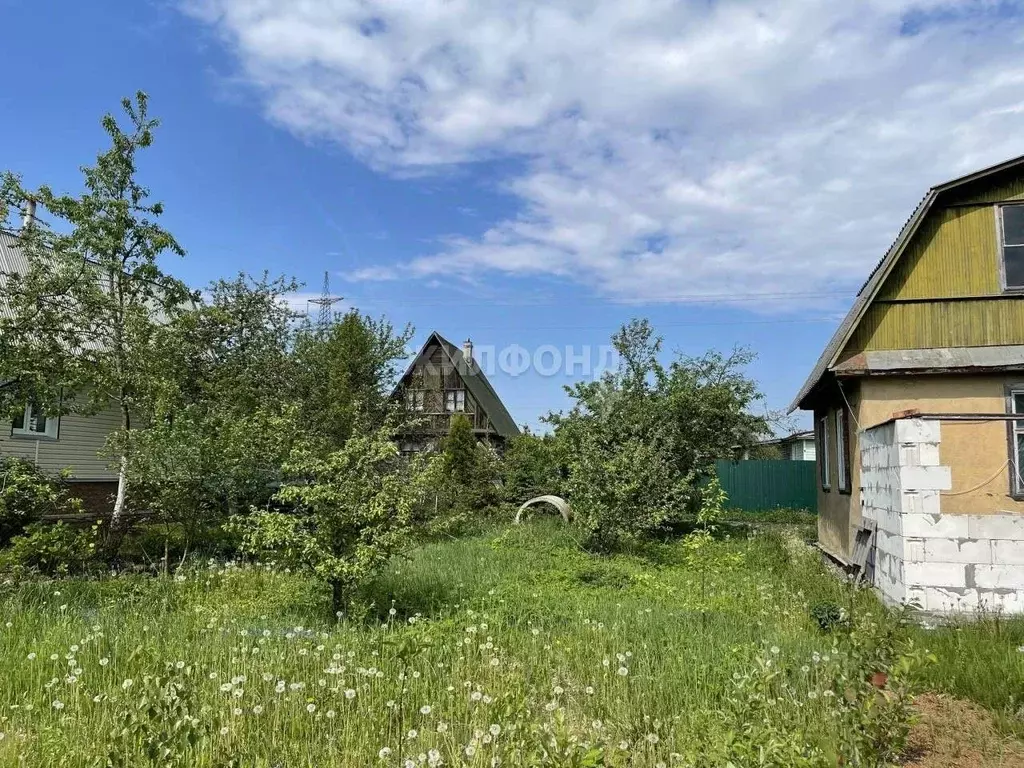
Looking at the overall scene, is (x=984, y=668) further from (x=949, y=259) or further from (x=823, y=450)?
(x=823, y=450)

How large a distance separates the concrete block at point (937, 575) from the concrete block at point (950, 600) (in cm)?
7

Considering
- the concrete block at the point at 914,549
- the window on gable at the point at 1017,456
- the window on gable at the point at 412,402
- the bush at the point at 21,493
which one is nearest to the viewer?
the concrete block at the point at 914,549

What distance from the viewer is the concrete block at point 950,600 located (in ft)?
23.0

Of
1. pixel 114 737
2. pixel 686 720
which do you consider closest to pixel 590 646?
pixel 686 720

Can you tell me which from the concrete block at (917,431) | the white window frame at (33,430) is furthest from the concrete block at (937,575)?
the white window frame at (33,430)

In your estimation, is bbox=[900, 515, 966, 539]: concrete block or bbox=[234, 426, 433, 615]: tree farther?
bbox=[900, 515, 966, 539]: concrete block

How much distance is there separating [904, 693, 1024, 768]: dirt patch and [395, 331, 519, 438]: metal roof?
2709cm

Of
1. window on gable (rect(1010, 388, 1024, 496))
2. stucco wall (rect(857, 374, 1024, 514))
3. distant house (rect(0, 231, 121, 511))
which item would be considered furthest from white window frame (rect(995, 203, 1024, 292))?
distant house (rect(0, 231, 121, 511))

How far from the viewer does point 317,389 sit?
52.0ft

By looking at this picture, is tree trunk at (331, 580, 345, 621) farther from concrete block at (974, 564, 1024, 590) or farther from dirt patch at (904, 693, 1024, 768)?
concrete block at (974, 564, 1024, 590)

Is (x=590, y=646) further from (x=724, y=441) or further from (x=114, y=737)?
(x=724, y=441)

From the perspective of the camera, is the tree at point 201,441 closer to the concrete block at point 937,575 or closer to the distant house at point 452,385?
the concrete block at point 937,575

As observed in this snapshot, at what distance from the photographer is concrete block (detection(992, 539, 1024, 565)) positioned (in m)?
7.03

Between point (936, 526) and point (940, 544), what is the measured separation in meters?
0.19
